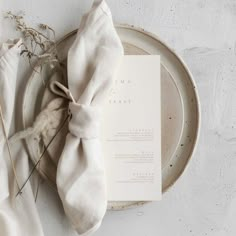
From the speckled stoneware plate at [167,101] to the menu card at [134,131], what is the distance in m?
0.01

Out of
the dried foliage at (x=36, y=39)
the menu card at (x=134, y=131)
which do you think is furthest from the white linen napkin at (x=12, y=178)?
the menu card at (x=134, y=131)

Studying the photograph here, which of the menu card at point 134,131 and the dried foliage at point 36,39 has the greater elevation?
the dried foliage at point 36,39

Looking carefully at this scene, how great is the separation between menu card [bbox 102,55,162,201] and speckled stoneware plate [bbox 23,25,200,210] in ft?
0.04

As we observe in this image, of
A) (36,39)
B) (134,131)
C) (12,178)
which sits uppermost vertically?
(36,39)

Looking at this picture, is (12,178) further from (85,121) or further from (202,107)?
(202,107)

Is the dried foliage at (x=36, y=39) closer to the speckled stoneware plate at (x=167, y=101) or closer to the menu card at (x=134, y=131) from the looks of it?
the speckled stoneware plate at (x=167, y=101)

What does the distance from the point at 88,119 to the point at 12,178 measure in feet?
0.55

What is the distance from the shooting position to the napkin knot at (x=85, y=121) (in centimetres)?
64

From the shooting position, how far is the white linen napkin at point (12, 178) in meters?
0.67

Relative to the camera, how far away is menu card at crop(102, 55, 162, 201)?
691mm

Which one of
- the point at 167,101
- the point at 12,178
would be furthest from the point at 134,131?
the point at 12,178

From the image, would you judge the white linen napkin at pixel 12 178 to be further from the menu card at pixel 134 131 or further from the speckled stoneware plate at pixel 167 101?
the menu card at pixel 134 131

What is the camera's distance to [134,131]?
70 cm

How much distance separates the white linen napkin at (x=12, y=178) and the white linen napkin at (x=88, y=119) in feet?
0.21
